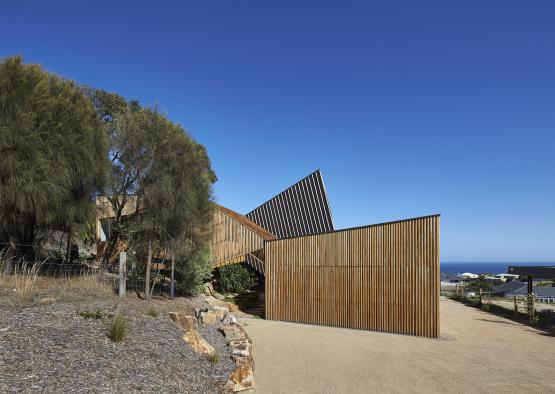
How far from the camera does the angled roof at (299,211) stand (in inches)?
1010

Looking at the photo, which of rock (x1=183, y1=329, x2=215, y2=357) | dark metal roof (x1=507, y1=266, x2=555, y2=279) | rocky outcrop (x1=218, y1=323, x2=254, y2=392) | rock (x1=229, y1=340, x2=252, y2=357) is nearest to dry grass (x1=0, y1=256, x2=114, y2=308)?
rock (x1=183, y1=329, x2=215, y2=357)

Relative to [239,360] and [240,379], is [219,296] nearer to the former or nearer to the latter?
[239,360]

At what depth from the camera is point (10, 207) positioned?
36.1ft

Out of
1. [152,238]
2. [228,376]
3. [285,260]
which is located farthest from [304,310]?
[228,376]

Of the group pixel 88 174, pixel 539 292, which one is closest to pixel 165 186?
pixel 88 174

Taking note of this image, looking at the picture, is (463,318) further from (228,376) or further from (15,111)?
(15,111)

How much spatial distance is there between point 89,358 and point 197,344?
8.99 feet

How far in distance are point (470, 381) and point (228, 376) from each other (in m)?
4.53

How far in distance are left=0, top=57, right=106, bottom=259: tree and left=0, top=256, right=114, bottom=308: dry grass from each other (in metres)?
1.50

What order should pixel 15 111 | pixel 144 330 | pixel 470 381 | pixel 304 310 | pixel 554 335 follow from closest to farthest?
1. pixel 144 330
2. pixel 470 381
3. pixel 15 111
4. pixel 554 335
5. pixel 304 310

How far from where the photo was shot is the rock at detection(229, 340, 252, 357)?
881 cm

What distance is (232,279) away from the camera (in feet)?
66.6

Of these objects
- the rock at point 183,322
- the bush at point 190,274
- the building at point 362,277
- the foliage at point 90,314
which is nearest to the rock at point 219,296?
the bush at point 190,274

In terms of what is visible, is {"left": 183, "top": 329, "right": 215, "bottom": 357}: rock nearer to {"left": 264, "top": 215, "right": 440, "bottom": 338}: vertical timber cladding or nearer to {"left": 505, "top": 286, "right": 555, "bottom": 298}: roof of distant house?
{"left": 264, "top": 215, "right": 440, "bottom": 338}: vertical timber cladding
